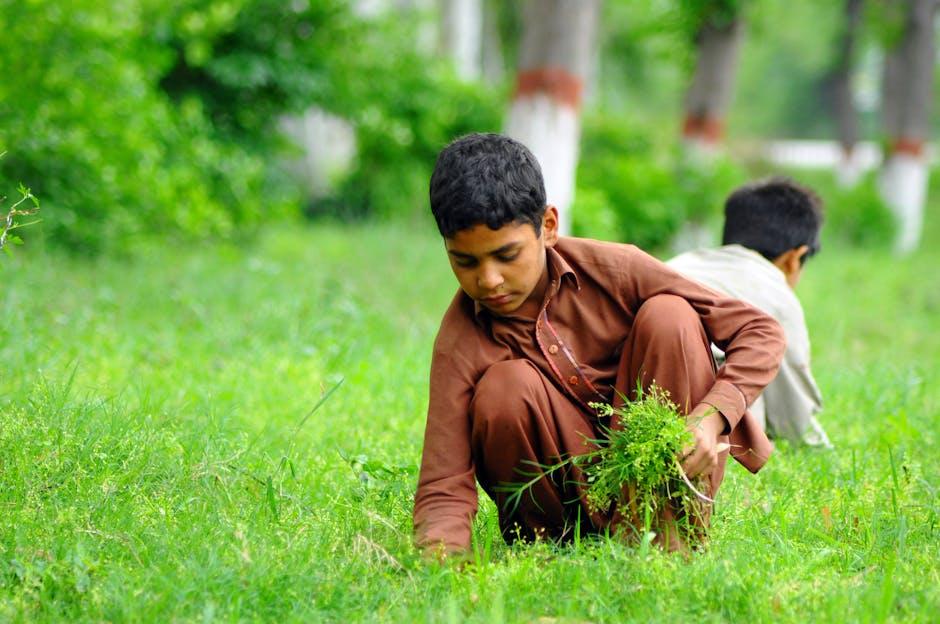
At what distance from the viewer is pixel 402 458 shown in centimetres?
401

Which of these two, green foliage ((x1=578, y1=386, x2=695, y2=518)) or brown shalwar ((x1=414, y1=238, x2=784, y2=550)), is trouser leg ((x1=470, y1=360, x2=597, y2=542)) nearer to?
brown shalwar ((x1=414, y1=238, x2=784, y2=550))

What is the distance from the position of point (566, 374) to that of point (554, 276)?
276mm

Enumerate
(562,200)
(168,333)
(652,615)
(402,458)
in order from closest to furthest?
(652,615)
(402,458)
(168,333)
(562,200)

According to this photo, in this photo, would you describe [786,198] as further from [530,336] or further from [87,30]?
[87,30]

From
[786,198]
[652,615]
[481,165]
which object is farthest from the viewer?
[786,198]

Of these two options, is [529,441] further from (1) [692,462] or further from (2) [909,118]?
(2) [909,118]

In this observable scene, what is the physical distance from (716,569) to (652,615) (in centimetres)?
23

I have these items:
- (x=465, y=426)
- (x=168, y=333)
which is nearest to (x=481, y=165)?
(x=465, y=426)

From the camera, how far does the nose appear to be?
292 cm

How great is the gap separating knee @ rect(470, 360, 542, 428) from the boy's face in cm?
19

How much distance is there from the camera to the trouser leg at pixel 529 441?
116 inches

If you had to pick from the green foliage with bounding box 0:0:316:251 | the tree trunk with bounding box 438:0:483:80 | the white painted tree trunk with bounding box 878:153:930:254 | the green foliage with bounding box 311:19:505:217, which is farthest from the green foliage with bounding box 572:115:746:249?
the tree trunk with bounding box 438:0:483:80

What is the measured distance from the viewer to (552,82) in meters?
8.99

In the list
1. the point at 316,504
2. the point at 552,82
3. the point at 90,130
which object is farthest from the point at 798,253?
the point at 90,130
